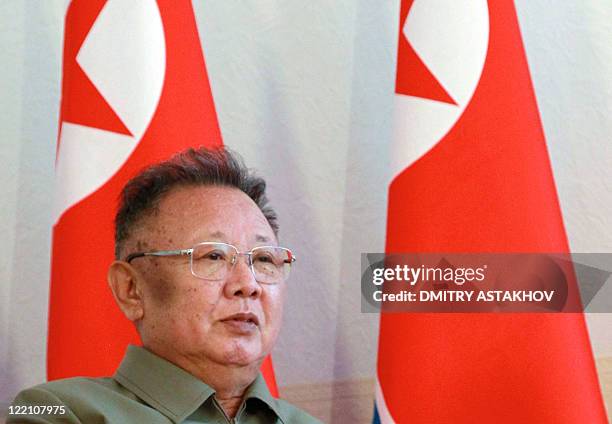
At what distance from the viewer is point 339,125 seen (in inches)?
93.3

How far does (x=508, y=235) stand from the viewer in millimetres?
1676

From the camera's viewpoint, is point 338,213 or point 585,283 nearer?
point 585,283

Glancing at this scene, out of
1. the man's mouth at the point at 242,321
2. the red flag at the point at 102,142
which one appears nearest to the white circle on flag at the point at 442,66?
the red flag at the point at 102,142

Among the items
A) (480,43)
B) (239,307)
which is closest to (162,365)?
(239,307)

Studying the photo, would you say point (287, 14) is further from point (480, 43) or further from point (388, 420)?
point (388, 420)

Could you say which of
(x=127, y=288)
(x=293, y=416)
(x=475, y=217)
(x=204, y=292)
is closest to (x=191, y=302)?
(x=204, y=292)

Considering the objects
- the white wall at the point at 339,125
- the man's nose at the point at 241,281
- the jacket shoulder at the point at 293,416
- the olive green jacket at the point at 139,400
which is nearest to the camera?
the olive green jacket at the point at 139,400

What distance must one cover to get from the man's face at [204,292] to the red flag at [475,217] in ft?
1.68

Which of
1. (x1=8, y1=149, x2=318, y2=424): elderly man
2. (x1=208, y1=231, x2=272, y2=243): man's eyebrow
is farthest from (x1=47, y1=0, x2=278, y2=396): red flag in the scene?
(x1=208, y1=231, x2=272, y2=243): man's eyebrow

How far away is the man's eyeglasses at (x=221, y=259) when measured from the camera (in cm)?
120

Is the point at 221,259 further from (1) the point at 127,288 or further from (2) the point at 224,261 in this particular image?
(1) the point at 127,288

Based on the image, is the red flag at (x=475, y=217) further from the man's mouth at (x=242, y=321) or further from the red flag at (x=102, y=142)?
the man's mouth at (x=242, y=321)

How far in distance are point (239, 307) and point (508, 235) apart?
674mm

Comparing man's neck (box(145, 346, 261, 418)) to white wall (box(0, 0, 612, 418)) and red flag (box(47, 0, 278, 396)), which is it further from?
white wall (box(0, 0, 612, 418))
